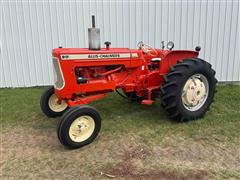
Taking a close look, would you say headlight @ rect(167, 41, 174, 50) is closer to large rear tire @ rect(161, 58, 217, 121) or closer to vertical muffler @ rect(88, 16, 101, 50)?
large rear tire @ rect(161, 58, 217, 121)

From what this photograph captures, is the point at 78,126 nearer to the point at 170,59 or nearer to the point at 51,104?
the point at 51,104

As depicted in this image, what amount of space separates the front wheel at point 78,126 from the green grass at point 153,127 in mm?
146

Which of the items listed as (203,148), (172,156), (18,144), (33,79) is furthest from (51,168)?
(33,79)

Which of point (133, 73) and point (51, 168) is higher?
point (133, 73)

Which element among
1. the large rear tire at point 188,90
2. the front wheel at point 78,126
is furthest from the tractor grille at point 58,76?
the large rear tire at point 188,90

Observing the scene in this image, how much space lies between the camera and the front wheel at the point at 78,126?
10.0ft

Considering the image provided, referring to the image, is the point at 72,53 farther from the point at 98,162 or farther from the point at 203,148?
the point at 203,148

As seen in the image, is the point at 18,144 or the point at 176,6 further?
the point at 176,6

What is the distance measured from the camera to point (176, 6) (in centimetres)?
585

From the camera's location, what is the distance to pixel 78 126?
10.5 ft

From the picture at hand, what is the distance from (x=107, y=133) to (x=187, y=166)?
130 cm

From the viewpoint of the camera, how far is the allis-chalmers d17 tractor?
327 cm

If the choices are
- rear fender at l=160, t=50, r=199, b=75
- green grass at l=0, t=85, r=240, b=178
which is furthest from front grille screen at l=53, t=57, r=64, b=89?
rear fender at l=160, t=50, r=199, b=75

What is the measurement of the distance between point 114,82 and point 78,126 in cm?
101
